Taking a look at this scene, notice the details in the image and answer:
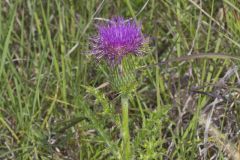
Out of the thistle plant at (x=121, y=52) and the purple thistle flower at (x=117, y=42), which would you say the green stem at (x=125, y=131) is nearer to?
the thistle plant at (x=121, y=52)

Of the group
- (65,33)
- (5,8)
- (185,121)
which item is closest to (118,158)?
(185,121)

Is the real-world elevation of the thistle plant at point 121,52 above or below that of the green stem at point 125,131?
above

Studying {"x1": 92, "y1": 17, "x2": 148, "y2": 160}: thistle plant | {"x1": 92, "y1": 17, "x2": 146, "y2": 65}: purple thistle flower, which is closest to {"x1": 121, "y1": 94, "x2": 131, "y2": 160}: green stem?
{"x1": 92, "y1": 17, "x2": 148, "y2": 160}: thistle plant

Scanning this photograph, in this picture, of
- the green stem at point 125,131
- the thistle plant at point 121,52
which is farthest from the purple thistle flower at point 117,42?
the green stem at point 125,131

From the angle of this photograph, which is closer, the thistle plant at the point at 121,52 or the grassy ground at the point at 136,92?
the thistle plant at the point at 121,52
